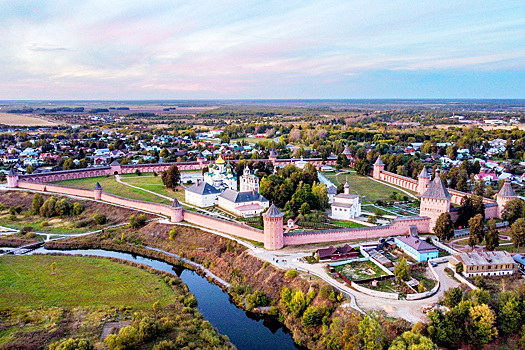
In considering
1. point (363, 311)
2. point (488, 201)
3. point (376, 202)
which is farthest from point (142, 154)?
point (363, 311)

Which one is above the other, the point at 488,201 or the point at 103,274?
the point at 488,201

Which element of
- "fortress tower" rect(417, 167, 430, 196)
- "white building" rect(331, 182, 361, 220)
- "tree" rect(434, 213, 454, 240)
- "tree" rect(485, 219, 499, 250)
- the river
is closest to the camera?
the river

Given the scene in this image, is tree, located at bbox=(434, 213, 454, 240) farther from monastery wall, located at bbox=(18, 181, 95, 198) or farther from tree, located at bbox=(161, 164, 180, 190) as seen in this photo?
monastery wall, located at bbox=(18, 181, 95, 198)

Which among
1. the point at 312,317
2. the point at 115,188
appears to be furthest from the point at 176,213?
the point at 312,317

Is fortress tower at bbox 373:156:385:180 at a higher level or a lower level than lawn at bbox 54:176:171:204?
higher

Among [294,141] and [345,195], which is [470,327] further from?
[294,141]

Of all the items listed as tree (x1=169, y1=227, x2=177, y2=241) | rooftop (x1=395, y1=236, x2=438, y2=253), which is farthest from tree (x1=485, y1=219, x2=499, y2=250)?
tree (x1=169, y1=227, x2=177, y2=241)

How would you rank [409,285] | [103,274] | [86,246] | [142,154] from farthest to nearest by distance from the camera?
[142,154] → [86,246] → [103,274] → [409,285]
